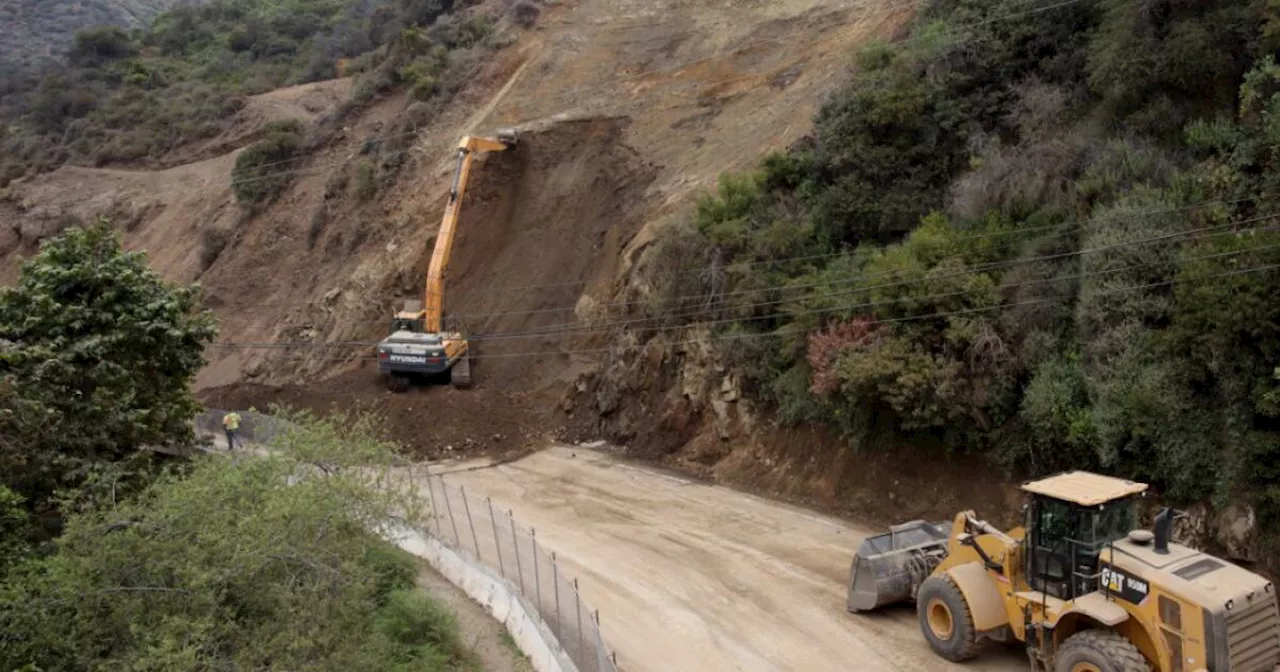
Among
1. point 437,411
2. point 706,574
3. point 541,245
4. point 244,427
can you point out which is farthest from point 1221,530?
point 541,245

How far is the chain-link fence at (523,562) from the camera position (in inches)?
496

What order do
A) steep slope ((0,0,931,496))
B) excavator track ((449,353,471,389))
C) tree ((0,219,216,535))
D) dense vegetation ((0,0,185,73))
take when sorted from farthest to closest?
1. dense vegetation ((0,0,185,73))
2. steep slope ((0,0,931,496))
3. excavator track ((449,353,471,389))
4. tree ((0,219,216,535))

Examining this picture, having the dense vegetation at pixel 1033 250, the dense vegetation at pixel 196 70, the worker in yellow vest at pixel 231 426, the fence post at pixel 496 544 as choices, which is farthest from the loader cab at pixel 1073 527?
the dense vegetation at pixel 196 70

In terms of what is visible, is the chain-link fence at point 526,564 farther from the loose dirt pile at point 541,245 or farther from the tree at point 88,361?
the loose dirt pile at point 541,245

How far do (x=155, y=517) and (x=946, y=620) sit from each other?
9766 mm

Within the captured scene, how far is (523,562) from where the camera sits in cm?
1550

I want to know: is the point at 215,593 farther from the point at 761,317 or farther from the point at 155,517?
the point at 761,317

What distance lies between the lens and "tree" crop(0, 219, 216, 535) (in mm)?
13266

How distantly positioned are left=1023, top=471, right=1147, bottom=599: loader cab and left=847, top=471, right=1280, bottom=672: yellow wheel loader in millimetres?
11

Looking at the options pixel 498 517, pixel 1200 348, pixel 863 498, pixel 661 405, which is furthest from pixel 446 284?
pixel 1200 348

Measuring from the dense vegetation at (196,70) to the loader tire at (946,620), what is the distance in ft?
110

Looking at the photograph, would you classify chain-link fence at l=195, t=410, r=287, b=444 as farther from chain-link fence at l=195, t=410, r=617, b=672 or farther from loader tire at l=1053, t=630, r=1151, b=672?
loader tire at l=1053, t=630, r=1151, b=672

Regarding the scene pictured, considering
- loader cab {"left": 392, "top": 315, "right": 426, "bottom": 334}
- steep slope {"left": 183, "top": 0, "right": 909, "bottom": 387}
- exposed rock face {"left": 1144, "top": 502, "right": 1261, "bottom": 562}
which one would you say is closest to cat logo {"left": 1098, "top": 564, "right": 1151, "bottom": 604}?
exposed rock face {"left": 1144, "top": 502, "right": 1261, "bottom": 562}

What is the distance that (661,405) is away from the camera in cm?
2423
